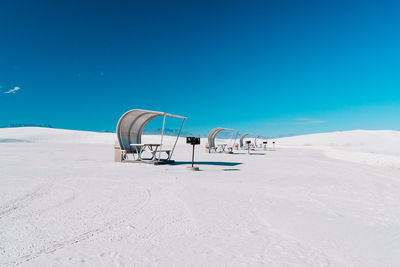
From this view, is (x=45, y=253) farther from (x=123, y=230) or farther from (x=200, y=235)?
(x=200, y=235)

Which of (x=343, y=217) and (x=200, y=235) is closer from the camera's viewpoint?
(x=200, y=235)

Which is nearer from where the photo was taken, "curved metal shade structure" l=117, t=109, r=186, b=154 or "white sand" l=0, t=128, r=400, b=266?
"white sand" l=0, t=128, r=400, b=266

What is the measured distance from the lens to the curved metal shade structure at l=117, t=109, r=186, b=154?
13953 millimetres

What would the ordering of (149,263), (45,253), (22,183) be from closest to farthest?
1. (149,263)
2. (45,253)
3. (22,183)

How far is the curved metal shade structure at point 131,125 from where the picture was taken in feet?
45.8

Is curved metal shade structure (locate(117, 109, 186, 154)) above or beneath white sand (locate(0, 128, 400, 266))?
above

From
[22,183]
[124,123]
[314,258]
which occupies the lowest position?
[314,258]

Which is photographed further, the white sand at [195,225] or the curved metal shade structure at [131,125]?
the curved metal shade structure at [131,125]

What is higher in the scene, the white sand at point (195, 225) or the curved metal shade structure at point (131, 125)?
the curved metal shade structure at point (131, 125)

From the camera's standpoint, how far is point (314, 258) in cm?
294

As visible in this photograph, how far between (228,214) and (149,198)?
1975 millimetres

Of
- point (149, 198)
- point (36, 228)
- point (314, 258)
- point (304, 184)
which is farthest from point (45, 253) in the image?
point (304, 184)

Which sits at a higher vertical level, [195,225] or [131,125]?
[131,125]

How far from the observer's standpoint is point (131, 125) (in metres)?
15.0
